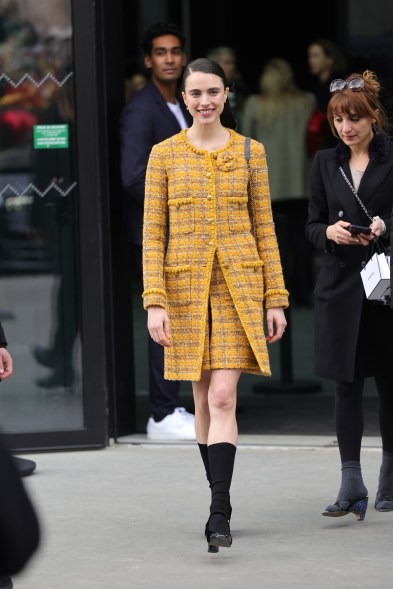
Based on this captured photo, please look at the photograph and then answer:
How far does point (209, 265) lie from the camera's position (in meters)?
5.62

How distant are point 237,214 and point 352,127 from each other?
2.13ft

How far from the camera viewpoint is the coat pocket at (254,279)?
18.5ft

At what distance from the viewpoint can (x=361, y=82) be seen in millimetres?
5945

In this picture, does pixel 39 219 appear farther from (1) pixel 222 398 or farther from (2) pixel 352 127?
(1) pixel 222 398

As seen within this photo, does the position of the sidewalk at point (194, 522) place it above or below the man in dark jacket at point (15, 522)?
below

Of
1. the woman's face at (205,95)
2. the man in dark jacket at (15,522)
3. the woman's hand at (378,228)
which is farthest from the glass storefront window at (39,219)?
the man in dark jacket at (15,522)

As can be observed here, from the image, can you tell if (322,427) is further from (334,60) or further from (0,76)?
(334,60)

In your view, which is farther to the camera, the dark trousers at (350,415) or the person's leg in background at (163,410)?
the person's leg in background at (163,410)

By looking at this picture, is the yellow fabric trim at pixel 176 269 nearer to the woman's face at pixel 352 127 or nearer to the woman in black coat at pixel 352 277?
Answer: the woman in black coat at pixel 352 277

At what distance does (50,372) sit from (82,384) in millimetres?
214

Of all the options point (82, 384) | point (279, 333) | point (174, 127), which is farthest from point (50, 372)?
point (279, 333)

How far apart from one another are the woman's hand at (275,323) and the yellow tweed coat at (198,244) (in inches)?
1.0

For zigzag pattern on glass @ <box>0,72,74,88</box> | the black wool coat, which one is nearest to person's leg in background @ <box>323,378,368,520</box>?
the black wool coat

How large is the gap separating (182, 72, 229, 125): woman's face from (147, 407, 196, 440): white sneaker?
266cm
